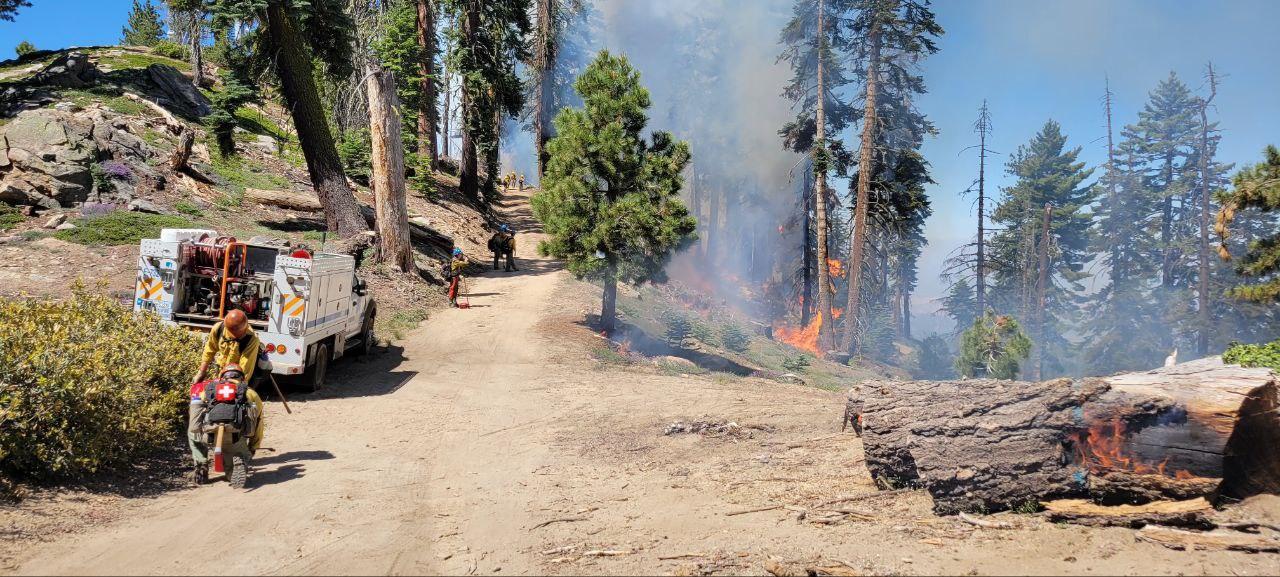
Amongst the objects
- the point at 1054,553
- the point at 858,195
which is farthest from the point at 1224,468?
the point at 858,195

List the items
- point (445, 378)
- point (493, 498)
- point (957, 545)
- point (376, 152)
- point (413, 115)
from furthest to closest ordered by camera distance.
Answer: point (413, 115) → point (376, 152) → point (445, 378) → point (493, 498) → point (957, 545)

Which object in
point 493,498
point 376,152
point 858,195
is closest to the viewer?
point 493,498

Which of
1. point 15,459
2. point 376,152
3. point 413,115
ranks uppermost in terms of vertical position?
point 413,115

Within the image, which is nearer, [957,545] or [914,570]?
[914,570]

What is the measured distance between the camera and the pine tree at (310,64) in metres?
19.4

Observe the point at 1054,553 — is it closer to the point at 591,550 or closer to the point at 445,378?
the point at 591,550

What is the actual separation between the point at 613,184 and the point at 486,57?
16875 millimetres

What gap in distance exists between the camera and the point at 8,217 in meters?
16.5

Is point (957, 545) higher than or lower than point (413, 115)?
lower

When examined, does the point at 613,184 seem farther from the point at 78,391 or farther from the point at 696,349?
the point at 78,391

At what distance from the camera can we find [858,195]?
28250 millimetres

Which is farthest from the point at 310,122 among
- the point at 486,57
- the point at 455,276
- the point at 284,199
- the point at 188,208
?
the point at 486,57

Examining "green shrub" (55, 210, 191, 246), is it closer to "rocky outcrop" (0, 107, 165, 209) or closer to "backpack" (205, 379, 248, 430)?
"rocky outcrop" (0, 107, 165, 209)

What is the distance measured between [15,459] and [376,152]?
16.2 m
